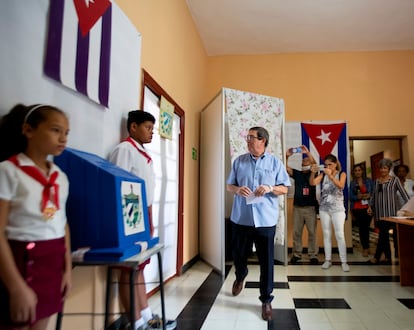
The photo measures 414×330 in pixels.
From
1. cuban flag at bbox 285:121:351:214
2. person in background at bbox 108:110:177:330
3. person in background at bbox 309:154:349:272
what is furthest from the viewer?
cuban flag at bbox 285:121:351:214

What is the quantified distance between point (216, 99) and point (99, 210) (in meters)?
2.97

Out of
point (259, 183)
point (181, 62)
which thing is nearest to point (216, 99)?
point (181, 62)

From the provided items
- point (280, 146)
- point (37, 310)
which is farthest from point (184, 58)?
point (37, 310)

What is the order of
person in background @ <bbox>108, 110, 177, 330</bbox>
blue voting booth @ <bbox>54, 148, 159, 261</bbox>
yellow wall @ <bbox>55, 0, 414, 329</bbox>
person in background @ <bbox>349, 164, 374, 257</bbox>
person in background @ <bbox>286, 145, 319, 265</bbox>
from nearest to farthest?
blue voting booth @ <bbox>54, 148, 159, 261</bbox> → person in background @ <bbox>108, 110, 177, 330</bbox> → person in background @ <bbox>286, 145, 319, 265</bbox> → person in background @ <bbox>349, 164, 374, 257</bbox> → yellow wall @ <bbox>55, 0, 414, 329</bbox>

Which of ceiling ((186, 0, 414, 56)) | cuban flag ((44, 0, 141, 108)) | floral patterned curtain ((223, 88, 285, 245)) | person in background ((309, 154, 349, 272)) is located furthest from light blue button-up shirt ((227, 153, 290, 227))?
ceiling ((186, 0, 414, 56))

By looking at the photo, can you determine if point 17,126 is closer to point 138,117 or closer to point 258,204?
point 138,117

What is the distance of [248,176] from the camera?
2.55 m

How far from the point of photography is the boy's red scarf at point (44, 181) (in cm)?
92

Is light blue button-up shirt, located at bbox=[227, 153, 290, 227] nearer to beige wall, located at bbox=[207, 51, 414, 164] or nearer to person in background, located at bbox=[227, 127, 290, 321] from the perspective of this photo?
person in background, located at bbox=[227, 127, 290, 321]

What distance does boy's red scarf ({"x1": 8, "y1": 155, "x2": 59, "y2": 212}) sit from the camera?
36.4 inches

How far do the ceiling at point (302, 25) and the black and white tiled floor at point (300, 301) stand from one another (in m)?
3.33

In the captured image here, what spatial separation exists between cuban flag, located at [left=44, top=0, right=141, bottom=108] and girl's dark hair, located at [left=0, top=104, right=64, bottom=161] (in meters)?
0.36

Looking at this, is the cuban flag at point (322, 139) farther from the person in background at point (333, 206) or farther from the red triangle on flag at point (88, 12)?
the red triangle on flag at point (88, 12)

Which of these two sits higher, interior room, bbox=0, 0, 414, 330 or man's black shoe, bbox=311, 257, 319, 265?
interior room, bbox=0, 0, 414, 330
